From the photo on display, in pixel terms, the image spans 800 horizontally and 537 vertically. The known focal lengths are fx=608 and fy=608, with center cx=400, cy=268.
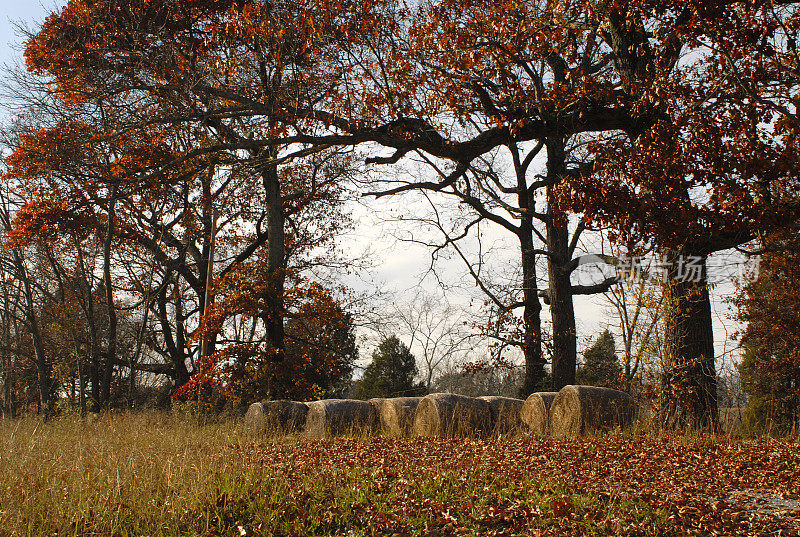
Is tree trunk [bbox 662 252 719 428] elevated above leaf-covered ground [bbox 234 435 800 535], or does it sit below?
above

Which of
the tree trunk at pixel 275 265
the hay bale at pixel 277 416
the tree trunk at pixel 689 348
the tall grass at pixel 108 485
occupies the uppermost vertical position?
the tree trunk at pixel 275 265

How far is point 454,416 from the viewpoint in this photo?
9.53 metres

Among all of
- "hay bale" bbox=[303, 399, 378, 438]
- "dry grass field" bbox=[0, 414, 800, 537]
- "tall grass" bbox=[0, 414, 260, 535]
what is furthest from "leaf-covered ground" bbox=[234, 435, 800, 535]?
"hay bale" bbox=[303, 399, 378, 438]

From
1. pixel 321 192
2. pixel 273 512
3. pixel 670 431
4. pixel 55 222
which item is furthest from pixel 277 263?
pixel 273 512

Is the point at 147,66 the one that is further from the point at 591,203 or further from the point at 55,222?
the point at 591,203

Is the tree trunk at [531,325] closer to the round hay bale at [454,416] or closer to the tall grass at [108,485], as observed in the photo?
the round hay bale at [454,416]

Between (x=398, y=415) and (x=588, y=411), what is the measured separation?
3304mm

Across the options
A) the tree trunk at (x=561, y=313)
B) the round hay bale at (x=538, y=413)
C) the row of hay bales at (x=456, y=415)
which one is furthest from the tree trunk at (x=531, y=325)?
the round hay bale at (x=538, y=413)

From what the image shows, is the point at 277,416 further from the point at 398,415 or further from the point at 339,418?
the point at 398,415

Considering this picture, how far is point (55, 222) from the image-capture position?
48.3ft

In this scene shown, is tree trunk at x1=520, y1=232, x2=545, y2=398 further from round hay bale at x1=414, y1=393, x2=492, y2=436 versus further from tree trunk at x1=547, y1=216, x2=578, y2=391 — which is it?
round hay bale at x1=414, y1=393, x2=492, y2=436

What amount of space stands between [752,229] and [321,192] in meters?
12.8

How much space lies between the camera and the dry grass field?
457 centimetres

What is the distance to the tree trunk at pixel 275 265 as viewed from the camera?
15.2 m
